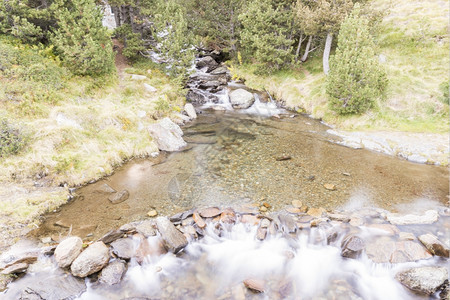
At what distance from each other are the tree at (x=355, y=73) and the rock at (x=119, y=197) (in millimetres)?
16881

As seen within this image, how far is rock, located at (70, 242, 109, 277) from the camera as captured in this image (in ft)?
25.2

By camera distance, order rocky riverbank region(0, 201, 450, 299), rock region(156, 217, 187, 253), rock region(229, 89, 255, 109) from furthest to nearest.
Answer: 1. rock region(229, 89, 255, 109)
2. rock region(156, 217, 187, 253)
3. rocky riverbank region(0, 201, 450, 299)

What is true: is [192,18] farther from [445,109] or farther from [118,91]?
[445,109]

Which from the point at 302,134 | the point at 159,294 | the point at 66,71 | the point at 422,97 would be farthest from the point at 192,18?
the point at 159,294

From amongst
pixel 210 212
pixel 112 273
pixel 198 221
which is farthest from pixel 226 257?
pixel 112 273

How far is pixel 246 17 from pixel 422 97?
823 inches

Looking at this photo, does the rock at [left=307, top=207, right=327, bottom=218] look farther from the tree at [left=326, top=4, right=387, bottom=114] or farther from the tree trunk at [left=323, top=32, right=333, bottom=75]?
the tree trunk at [left=323, top=32, right=333, bottom=75]

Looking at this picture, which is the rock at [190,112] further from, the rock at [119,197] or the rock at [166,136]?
the rock at [119,197]

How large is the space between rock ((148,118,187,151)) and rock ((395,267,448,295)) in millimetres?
13407

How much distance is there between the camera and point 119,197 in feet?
37.6

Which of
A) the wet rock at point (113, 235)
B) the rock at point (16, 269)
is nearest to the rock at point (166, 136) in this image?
the wet rock at point (113, 235)

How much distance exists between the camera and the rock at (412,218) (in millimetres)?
10109

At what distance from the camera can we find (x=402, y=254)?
339 inches

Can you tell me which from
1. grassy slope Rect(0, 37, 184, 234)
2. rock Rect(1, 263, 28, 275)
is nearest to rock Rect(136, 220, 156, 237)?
rock Rect(1, 263, 28, 275)
